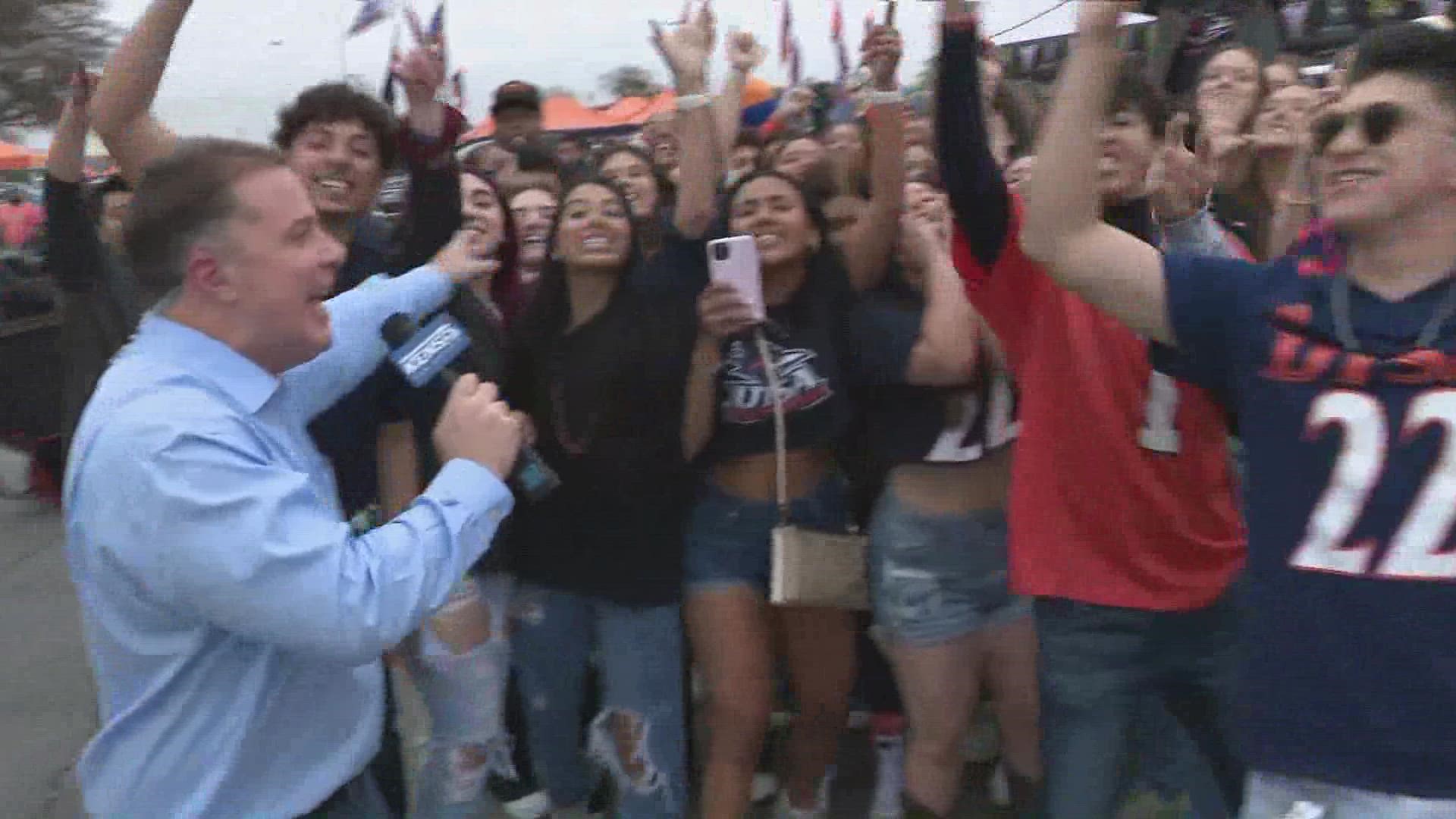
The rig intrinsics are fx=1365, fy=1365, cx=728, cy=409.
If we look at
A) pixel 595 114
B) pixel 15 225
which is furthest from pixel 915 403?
pixel 15 225

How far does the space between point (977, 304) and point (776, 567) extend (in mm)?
904

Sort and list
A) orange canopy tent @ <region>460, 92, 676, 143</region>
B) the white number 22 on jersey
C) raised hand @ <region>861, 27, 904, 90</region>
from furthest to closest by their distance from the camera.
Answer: orange canopy tent @ <region>460, 92, 676, 143</region>, raised hand @ <region>861, 27, 904, 90</region>, the white number 22 on jersey

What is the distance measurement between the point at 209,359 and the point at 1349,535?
1.49m

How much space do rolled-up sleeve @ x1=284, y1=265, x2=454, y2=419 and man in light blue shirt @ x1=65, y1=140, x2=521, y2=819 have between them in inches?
12.1

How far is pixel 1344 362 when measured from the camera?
175 cm

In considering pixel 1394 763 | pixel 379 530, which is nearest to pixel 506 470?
pixel 379 530

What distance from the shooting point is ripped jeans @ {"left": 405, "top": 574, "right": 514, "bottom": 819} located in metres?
3.02

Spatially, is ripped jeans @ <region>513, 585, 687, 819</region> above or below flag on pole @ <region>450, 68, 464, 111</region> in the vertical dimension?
below

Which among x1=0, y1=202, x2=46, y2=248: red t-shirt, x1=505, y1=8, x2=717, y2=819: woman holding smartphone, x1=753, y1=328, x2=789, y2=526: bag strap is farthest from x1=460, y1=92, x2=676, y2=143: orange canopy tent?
x1=753, y1=328, x2=789, y2=526: bag strap

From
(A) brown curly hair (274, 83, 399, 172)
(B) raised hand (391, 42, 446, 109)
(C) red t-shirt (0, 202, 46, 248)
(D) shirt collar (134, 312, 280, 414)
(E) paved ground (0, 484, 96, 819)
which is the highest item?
(B) raised hand (391, 42, 446, 109)

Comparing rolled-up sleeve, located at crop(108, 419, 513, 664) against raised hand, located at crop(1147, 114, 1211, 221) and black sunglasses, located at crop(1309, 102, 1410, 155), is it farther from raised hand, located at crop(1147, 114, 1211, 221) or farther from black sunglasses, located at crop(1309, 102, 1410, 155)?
raised hand, located at crop(1147, 114, 1211, 221)

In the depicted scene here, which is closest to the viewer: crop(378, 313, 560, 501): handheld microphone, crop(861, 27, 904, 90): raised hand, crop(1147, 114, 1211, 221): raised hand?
crop(378, 313, 560, 501): handheld microphone

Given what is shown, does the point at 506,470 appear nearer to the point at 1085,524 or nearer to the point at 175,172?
the point at 175,172

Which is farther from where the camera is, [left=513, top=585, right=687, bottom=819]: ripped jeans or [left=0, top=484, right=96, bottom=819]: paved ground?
[left=0, top=484, right=96, bottom=819]: paved ground
